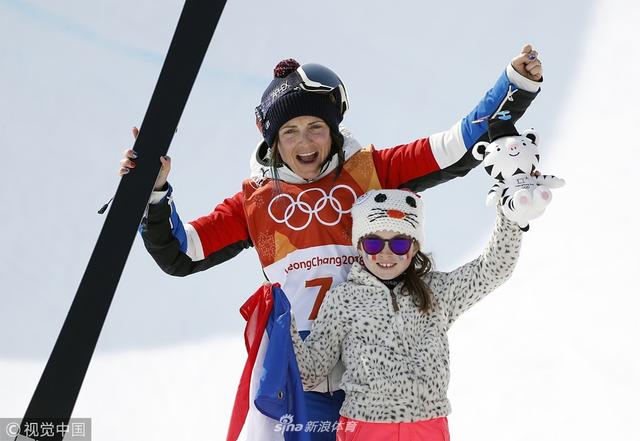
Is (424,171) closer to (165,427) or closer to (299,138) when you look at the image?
(299,138)

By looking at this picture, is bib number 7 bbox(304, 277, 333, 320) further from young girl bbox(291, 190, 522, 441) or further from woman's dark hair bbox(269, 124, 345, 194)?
woman's dark hair bbox(269, 124, 345, 194)

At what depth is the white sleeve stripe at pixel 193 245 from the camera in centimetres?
292

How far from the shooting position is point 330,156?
2873mm

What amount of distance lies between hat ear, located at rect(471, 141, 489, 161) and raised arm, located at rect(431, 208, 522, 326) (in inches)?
7.9

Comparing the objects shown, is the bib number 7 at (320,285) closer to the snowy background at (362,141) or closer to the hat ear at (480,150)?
the hat ear at (480,150)

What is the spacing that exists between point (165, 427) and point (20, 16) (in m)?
3.88

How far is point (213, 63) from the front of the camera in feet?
23.1

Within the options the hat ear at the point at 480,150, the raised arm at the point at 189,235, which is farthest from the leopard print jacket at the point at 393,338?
the raised arm at the point at 189,235

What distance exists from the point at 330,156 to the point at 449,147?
37 cm

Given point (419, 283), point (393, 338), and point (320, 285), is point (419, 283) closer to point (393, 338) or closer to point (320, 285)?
point (393, 338)

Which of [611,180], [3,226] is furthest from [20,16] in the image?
[611,180]

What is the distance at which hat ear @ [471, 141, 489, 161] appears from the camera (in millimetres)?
2582

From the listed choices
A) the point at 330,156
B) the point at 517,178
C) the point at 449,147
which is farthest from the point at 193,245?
→ the point at 517,178

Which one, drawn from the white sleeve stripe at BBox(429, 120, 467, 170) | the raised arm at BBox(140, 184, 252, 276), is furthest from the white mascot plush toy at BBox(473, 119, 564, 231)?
the raised arm at BBox(140, 184, 252, 276)
